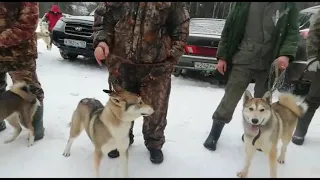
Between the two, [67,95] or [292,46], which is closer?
[292,46]

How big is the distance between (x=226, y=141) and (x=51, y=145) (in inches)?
74.8

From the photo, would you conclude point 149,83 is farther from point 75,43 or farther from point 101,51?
point 75,43

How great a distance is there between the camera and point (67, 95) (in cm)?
516

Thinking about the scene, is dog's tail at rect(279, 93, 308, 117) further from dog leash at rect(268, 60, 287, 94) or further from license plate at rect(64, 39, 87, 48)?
license plate at rect(64, 39, 87, 48)

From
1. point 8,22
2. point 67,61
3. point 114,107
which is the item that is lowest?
point 67,61

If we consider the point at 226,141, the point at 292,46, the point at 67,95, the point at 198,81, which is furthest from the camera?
the point at 198,81

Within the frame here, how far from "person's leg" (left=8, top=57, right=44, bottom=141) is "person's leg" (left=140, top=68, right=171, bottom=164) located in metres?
1.23

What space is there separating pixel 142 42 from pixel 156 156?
1104mm

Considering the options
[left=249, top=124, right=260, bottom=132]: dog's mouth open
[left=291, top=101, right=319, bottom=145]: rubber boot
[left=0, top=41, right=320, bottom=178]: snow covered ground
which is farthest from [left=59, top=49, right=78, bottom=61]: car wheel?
[left=249, top=124, right=260, bottom=132]: dog's mouth open

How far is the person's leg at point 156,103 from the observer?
9.45 feet

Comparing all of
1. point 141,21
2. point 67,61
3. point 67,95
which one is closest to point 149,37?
point 141,21

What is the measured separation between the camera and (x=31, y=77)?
3.37m

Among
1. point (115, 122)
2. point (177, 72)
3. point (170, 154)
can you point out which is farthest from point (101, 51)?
point (177, 72)

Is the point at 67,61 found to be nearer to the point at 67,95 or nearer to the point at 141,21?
the point at 67,95
